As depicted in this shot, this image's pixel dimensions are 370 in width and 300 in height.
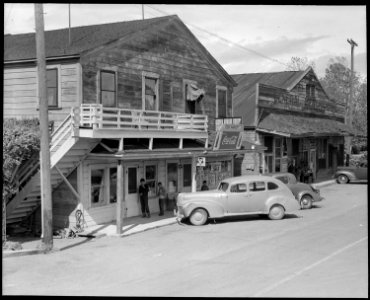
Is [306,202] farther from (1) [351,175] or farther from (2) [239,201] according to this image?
(1) [351,175]

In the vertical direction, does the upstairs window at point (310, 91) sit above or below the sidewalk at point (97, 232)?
above

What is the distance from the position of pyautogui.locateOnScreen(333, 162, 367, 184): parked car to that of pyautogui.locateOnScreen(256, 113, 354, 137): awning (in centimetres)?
304

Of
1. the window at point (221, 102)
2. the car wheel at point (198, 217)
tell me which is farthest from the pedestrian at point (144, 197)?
the window at point (221, 102)

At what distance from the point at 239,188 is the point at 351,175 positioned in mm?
18869

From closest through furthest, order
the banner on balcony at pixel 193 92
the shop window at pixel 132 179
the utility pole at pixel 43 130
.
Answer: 1. the utility pole at pixel 43 130
2. the shop window at pixel 132 179
3. the banner on balcony at pixel 193 92

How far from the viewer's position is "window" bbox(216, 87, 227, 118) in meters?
28.5

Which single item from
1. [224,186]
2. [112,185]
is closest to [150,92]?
[112,185]

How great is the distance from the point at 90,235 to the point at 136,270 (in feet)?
18.5

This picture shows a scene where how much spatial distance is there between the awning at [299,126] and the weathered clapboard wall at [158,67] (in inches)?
216

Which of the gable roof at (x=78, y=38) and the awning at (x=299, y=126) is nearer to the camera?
the gable roof at (x=78, y=38)

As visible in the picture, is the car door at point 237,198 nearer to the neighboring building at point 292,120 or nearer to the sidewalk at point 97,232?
the sidewalk at point 97,232

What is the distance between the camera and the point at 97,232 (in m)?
18.6

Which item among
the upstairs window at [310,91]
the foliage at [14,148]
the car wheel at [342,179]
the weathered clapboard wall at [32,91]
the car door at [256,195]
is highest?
the upstairs window at [310,91]

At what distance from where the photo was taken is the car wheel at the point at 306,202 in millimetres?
23844
